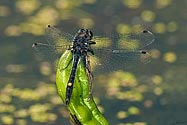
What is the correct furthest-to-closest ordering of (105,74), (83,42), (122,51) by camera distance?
(105,74), (122,51), (83,42)

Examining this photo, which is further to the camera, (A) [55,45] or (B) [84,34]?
(A) [55,45]

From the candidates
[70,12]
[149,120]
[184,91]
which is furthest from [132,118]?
[70,12]

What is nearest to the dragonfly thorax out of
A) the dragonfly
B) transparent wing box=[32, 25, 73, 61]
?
the dragonfly

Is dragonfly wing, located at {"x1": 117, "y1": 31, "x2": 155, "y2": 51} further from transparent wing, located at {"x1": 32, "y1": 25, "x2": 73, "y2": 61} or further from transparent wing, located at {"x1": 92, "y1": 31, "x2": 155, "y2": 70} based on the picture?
transparent wing, located at {"x1": 32, "y1": 25, "x2": 73, "y2": 61}

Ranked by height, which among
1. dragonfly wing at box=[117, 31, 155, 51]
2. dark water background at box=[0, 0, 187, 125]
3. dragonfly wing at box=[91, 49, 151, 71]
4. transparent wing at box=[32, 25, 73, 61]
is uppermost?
dark water background at box=[0, 0, 187, 125]

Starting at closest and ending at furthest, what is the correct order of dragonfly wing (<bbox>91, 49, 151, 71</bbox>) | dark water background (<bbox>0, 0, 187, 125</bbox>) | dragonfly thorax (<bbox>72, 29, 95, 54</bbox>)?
dragonfly thorax (<bbox>72, 29, 95, 54</bbox>)
dragonfly wing (<bbox>91, 49, 151, 71</bbox>)
dark water background (<bbox>0, 0, 187, 125</bbox>)

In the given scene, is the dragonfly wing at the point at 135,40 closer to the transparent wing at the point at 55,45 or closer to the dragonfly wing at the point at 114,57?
the dragonfly wing at the point at 114,57

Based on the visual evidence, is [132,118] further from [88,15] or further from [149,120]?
[88,15]

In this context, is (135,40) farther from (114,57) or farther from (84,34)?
(84,34)

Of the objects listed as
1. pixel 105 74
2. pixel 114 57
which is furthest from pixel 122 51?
pixel 105 74
